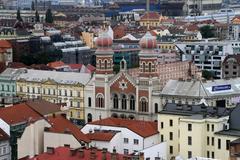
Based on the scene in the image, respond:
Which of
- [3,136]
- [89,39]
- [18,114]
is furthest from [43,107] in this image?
[89,39]

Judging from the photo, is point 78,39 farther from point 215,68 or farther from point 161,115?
point 161,115

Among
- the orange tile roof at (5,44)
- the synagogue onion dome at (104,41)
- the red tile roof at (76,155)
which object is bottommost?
the red tile roof at (76,155)

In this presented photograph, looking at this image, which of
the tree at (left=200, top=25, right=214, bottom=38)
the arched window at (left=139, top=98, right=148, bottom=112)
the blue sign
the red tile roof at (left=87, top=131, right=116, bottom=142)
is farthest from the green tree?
the tree at (left=200, top=25, right=214, bottom=38)

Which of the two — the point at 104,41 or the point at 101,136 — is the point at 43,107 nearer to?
the point at 101,136

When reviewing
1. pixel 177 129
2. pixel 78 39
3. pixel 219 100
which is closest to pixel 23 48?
pixel 78 39

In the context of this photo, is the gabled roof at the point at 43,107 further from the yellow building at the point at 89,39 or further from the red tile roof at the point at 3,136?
the yellow building at the point at 89,39

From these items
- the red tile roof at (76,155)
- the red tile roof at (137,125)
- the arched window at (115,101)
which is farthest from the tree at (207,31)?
the red tile roof at (76,155)
